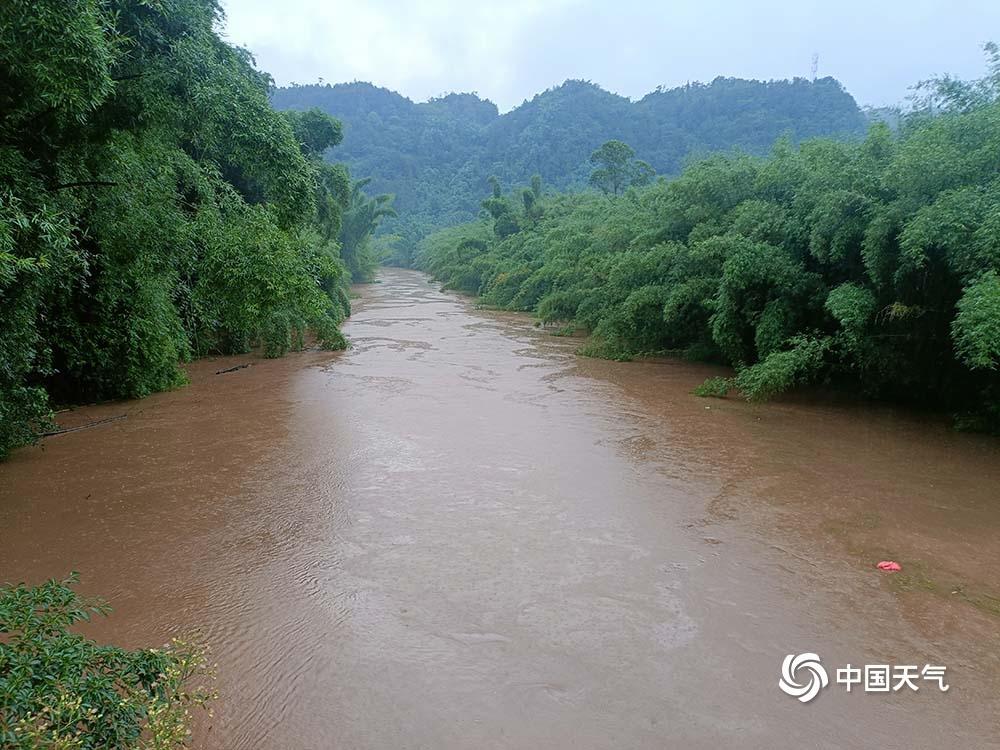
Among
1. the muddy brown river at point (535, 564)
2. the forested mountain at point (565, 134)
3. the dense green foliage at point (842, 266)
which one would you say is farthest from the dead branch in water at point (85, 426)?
the forested mountain at point (565, 134)

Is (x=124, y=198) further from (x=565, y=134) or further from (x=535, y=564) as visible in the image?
(x=565, y=134)

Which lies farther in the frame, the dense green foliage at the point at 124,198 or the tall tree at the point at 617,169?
the tall tree at the point at 617,169

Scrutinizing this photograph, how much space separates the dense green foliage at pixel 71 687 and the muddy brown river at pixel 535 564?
130 cm

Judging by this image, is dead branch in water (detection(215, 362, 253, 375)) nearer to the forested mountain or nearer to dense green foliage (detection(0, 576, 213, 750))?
dense green foliage (detection(0, 576, 213, 750))

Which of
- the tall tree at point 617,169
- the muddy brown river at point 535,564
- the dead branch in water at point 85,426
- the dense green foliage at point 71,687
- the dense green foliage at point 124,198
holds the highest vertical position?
the tall tree at point 617,169

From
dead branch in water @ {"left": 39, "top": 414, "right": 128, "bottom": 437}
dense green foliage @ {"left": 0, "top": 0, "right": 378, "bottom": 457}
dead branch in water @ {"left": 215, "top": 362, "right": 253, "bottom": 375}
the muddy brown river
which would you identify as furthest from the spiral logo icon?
dead branch in water @ {"left": 215, "top": 362, "right": 253, "bottom": 375}

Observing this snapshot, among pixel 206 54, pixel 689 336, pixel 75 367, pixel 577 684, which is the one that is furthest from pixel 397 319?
pixel 577 684

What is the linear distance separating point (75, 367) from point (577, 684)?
9.19 meters

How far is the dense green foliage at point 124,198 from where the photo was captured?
5039mm

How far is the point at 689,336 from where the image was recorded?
48.6 ft

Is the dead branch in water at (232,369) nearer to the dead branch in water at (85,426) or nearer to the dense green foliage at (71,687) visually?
the dead branch in water at (85,426)

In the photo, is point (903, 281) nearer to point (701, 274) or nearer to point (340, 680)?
point (701, 274)

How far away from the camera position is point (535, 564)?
552 centimetres

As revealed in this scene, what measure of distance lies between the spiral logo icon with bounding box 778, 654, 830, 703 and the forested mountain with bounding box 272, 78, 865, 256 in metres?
58.4
